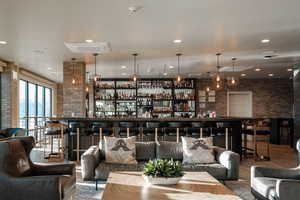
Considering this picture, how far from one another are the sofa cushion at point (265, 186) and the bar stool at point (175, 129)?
3627 mm

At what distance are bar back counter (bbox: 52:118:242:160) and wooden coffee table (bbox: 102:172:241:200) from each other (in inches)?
142

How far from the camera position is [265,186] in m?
3.35

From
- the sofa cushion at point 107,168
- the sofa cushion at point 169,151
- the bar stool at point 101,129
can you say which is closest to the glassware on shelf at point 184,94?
the bar stool at point 101,129

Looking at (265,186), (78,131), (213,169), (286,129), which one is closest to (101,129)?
(78,131)

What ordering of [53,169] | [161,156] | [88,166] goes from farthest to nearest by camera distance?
[161,156], [88,166], [53,169]

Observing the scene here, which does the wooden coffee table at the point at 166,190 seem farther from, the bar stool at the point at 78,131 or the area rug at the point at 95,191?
the bar stool at the point at 78,131

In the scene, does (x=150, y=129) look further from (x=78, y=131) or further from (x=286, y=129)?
(x=286, y=129)

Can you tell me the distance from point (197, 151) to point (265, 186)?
170 cm

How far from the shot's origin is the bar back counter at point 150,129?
7.26 metres

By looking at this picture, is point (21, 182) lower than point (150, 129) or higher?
lower

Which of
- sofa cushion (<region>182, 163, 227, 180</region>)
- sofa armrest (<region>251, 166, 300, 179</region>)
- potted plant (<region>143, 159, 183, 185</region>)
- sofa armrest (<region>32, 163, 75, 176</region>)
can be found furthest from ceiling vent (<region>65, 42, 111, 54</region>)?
sofa armrest (<region>251, 166, 300, 179</region>)

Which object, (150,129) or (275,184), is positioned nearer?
(275,184)

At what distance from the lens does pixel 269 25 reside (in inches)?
201

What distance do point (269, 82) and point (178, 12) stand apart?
9.92 meters
